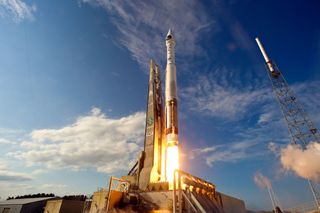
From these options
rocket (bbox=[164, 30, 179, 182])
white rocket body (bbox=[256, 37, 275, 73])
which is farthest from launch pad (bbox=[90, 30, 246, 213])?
white rocket body (bbox=[256, 37, 275, 73])

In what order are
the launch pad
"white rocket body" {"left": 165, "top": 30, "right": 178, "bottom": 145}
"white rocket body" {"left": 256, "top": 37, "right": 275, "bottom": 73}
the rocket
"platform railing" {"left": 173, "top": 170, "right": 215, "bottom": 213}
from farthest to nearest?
1. "white rocket body" {"left": 256, "top": 37, "right": 275, "bottom": 73}
2. "white rocket body" {"left": 165, "top": 30, "right": 178, "bottom": 145}
3. the rocket
4. the launch pad
5. "platform railing" {"left": 173, "top": 170, "right": 215, "bottom": 213}

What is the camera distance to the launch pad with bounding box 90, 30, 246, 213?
16344 mm

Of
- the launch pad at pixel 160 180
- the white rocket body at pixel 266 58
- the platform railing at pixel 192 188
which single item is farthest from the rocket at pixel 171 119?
the white rocket body at pixel 266 58

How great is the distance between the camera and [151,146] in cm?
2284

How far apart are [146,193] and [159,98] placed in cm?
1322

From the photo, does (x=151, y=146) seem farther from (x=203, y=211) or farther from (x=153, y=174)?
(x=203, y=211)

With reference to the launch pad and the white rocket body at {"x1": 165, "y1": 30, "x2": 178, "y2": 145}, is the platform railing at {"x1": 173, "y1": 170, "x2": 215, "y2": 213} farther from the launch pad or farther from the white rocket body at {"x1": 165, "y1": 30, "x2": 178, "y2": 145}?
the white rocket body at {"x1": 165, "y1": 30, "x2": 178, "y2": 145}

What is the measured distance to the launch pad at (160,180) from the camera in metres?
16.3

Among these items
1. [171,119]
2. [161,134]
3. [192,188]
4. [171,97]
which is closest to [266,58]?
[171,97]

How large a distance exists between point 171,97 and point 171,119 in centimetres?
282

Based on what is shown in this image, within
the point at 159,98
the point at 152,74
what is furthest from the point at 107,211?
the point at 152,74

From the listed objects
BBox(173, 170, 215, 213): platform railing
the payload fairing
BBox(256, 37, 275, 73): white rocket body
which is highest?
BBox(256, 37, 275, 73): white rocket body

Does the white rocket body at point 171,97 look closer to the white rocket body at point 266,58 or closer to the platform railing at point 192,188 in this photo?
the platform railing at point 192,188

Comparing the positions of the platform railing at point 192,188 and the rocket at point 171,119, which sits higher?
the rocket at point 171,119
